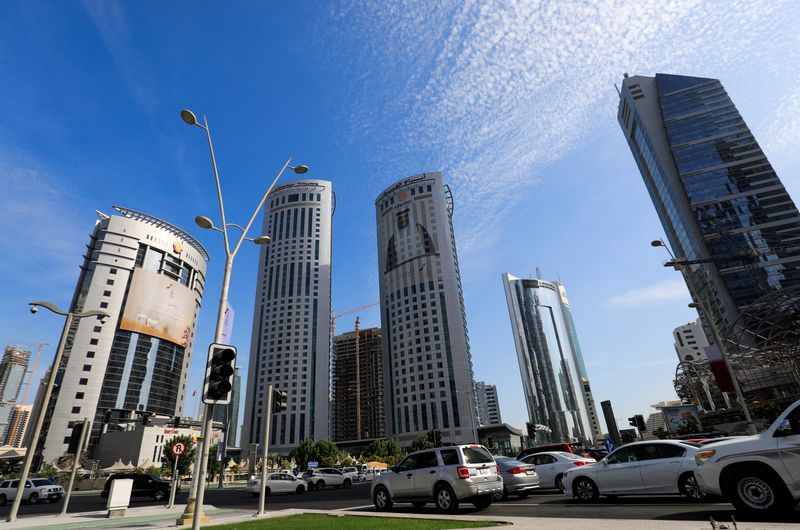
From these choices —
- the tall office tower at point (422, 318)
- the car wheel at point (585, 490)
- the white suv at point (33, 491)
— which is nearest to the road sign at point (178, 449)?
the car wheel at point (585, 490)

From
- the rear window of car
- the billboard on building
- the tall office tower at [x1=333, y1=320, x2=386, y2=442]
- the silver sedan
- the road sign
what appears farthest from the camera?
the tall office tower at [x1=333, y1=320, x2=386, y2=442]

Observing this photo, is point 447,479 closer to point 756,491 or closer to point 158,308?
point 756,491

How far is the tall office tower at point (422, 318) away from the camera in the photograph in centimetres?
11544

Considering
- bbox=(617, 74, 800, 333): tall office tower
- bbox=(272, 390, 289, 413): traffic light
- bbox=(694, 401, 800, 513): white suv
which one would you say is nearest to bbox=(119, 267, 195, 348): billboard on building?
bbox=(272, 390, 289, 413): traffic light

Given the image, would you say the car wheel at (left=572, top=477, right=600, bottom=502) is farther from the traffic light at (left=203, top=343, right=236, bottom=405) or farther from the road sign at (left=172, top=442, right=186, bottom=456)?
the road sign at (left=172, top=442, right=186, bottom=456)

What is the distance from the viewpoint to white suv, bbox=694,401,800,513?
6650mm

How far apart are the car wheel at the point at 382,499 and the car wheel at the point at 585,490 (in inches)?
222

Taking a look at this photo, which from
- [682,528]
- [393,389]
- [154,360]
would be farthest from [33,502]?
[393,389]

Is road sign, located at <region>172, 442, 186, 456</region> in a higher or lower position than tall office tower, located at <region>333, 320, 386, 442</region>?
lower

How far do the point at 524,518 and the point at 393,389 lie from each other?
122m

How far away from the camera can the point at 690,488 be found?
9695 mm

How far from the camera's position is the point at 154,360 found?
4026 inches

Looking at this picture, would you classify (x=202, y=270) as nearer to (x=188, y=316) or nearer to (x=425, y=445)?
(x=188, y=316)

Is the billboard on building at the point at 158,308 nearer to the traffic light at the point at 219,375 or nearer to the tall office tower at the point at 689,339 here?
the traffic light at the point at 219,375
